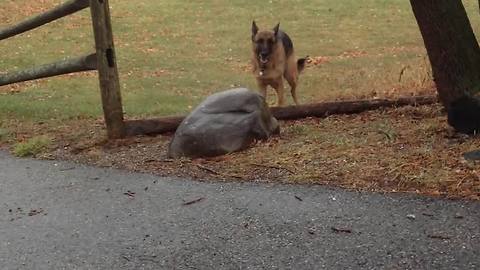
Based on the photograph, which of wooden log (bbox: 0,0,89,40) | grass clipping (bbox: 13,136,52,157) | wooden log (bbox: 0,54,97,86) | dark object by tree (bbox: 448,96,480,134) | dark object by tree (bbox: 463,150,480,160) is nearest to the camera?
dark object by tree (bbox: 463,150,480,160)

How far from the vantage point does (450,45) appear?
6684mm

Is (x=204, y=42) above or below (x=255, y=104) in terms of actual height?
below

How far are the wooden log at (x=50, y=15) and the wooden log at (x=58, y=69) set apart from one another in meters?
0.54

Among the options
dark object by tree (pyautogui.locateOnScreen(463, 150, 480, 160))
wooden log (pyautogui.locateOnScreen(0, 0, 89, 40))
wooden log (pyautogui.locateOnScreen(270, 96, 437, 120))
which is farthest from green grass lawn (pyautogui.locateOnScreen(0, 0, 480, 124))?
dark object by tree (pyautogui.locateOnScreen(463, 150, 480, 160))

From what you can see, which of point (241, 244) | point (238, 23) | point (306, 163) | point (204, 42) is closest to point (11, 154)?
point (306, 163)

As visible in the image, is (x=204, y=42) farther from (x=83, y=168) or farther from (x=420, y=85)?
(x=83, y=168)

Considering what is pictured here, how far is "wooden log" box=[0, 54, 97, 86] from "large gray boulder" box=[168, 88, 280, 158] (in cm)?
139

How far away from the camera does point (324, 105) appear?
807 centimetres

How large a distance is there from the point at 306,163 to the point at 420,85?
414cm

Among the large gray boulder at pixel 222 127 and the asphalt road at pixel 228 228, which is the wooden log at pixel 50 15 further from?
the asphalt road at pixel 228 228

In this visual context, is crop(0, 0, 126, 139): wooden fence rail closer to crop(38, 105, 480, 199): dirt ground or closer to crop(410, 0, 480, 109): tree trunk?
crop(38, 105, 480, 199): dirt ground

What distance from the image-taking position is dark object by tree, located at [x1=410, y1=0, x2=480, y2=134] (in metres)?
6.64

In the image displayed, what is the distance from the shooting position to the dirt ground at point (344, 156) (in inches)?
215

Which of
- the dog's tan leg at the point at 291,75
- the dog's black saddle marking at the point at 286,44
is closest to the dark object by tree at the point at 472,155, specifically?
the dog's black saddle marking at the point at 286,44
